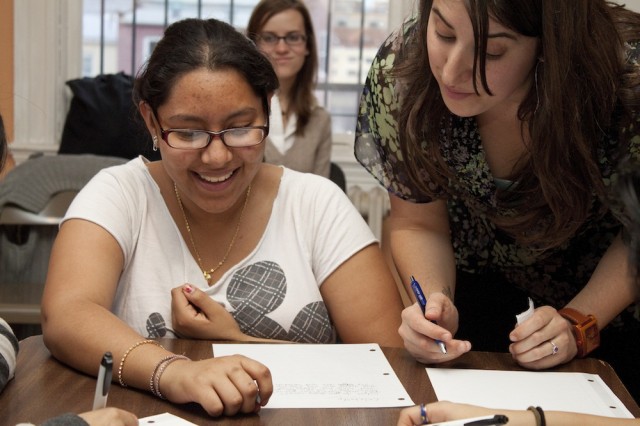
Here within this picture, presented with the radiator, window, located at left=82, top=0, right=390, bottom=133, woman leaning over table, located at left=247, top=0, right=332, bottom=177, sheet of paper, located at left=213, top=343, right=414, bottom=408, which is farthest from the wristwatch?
window, located at left=82, top=0, right=390, bottom=133

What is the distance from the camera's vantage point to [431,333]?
144cm

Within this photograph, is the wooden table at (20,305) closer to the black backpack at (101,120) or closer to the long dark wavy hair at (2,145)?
the black backpack at (101,120)

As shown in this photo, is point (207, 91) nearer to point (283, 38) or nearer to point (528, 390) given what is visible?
point (528, 390)

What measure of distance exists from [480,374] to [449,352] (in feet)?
0.20

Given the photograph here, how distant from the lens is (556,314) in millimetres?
1517

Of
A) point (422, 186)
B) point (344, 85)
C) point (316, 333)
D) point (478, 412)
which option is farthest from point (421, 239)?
point (344, 85)

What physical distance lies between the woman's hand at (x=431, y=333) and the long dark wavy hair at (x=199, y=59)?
540mm

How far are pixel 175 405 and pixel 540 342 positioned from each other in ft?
2.03

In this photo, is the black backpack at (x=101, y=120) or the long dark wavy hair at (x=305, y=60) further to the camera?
the long dark wavy hair at (x=305, y=60)

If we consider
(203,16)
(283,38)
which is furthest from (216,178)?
(203,16)

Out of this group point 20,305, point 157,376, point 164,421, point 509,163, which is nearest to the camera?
point 164,421

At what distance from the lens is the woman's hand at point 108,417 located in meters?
1.09

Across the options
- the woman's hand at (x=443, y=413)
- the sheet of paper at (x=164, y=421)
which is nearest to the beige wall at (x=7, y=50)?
the sheet of paper at (x=164, y=421)

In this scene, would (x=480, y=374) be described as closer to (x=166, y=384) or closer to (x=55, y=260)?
(x=166, y=384)
